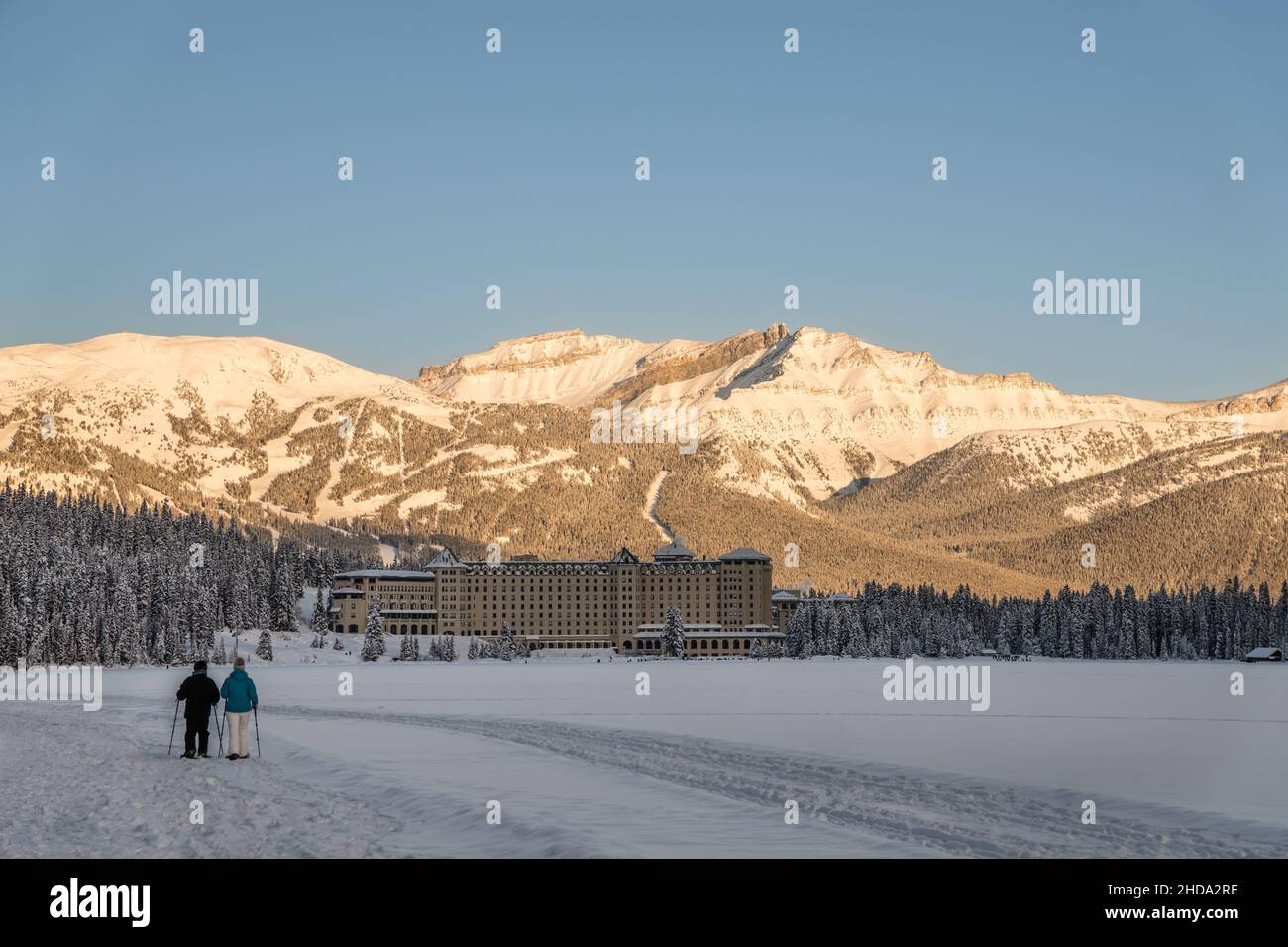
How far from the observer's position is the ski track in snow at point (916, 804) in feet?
92.0

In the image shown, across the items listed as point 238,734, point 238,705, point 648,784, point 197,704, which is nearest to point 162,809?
point 238,705

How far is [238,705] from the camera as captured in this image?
41000mm

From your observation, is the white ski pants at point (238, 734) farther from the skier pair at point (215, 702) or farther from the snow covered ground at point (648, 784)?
the snow covered ground at point (648, 784)

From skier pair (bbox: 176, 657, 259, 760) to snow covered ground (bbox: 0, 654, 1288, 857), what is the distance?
806 mm

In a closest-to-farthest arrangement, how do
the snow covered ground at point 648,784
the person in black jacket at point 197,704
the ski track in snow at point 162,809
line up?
the ski track in snow at point 162,809
the snow covered ground at point 648,784
the person in black jacket at point 197,704

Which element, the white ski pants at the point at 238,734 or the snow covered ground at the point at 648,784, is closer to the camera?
the snow covered ground at the point at 648,784

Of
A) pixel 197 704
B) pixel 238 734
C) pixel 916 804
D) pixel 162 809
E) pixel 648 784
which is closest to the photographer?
pixel 162 809

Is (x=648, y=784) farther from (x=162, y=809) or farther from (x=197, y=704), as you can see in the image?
(x=197, y=704)

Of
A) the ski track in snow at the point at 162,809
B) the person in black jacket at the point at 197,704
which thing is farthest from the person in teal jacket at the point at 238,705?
the ski track in snow at the point at 162,809

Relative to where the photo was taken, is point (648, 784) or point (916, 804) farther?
point (648, 784)

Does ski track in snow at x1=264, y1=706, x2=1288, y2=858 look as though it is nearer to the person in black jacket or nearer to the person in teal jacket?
the person in teal jacket

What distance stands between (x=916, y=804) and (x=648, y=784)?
23.5 ft

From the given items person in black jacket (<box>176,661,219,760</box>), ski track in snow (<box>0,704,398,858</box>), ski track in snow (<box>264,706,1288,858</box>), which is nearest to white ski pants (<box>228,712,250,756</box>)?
ski track in snow (<box>0,704,398,858</box>)
